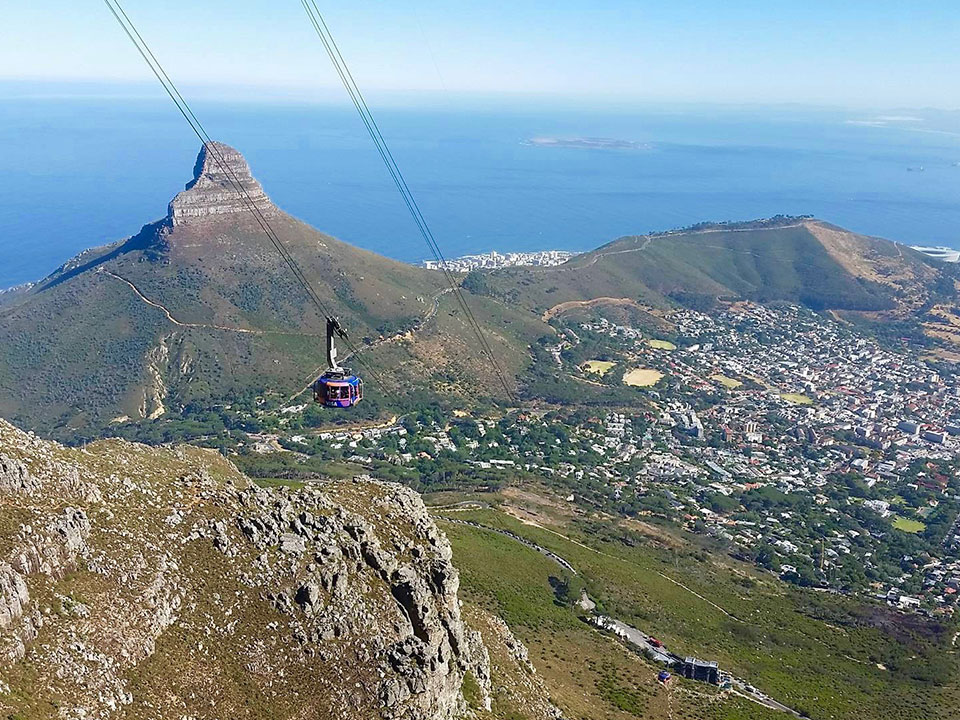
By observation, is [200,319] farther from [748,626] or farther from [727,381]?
[727,381]

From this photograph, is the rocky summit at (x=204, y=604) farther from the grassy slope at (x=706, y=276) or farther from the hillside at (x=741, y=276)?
the grassy slope at (x=706, y=276)

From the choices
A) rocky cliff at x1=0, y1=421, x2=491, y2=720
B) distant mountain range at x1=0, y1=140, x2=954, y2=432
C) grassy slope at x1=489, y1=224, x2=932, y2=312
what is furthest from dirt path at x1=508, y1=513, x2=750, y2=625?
grassy slope at x1=489, y1=224, x2=932, y2=312

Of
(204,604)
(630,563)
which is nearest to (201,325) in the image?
(630,563)

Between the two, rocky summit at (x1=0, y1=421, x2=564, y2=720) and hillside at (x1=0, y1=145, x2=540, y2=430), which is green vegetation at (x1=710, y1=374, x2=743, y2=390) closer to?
hillside at (x1=0, y1=145, x2=540, y2=430)

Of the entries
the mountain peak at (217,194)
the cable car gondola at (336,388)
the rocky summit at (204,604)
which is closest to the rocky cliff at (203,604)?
the rocky summit at (204,604)

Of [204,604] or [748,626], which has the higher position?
[204,604]

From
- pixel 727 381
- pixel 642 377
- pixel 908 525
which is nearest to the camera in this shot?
pixel 908 525
